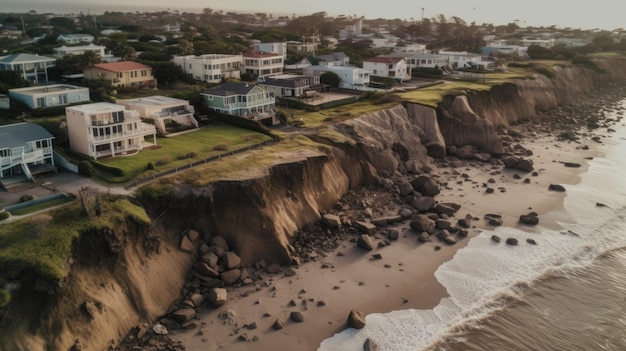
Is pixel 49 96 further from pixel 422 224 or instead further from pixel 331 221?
pixel 422 224

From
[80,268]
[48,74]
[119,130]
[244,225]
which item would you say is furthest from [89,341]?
[48,74]

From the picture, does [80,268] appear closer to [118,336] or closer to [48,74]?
[118,336]

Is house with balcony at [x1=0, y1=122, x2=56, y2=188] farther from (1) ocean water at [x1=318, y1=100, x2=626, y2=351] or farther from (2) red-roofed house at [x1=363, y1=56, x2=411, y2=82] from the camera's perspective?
(2) red-roofed house at [x1=363, y1=56, x2=411, y2=82]

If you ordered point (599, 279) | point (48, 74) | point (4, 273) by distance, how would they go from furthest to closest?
1. point (48, 74)
2. point (599, 279)
3. point (4, 273)

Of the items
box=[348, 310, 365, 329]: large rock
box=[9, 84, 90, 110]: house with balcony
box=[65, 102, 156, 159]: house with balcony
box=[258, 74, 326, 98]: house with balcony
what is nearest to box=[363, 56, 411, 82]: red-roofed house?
box=[258, 74, 326, 98]: house with balcony

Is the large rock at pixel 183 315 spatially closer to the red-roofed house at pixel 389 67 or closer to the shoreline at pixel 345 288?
the shoreline at pixel 345 288

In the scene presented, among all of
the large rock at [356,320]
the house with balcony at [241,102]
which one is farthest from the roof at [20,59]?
the large rock at [356,320]
